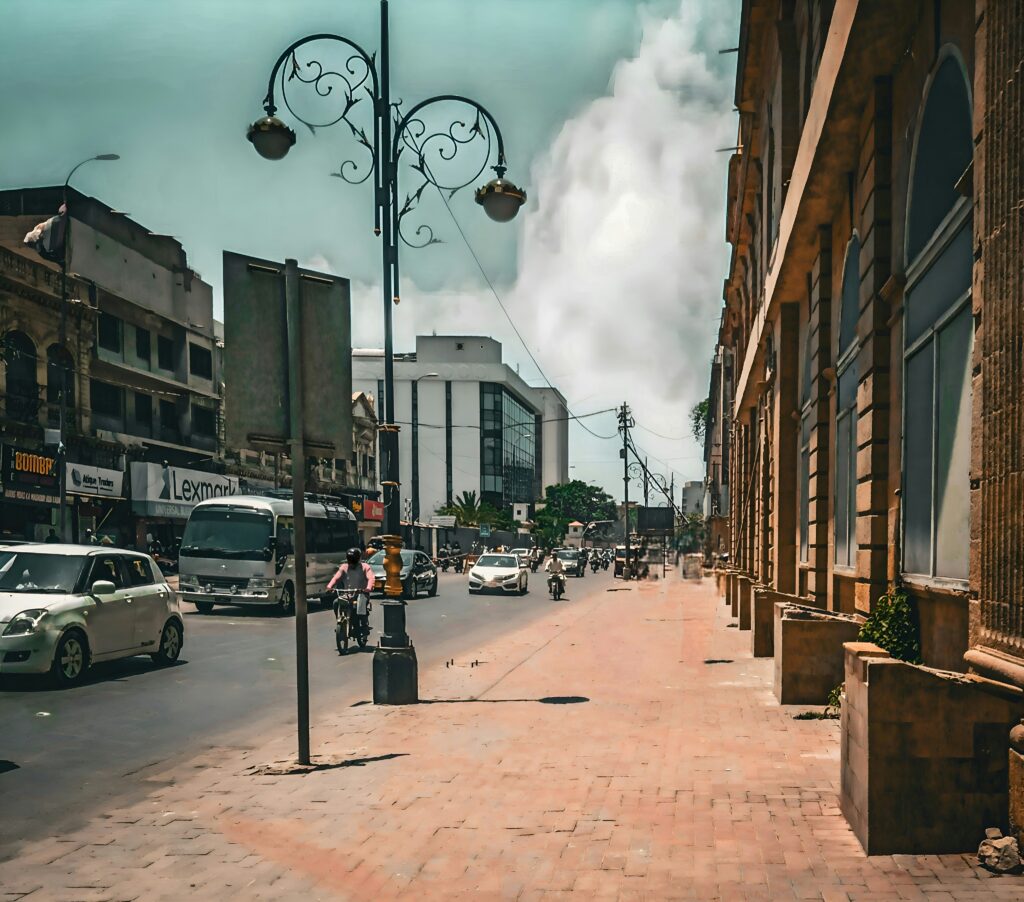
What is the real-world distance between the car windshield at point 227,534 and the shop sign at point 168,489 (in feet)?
58.6

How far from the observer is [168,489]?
46.0 metres

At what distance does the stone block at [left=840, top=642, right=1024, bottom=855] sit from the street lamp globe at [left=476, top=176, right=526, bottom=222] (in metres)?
8.14

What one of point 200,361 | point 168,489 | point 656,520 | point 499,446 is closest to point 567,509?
point 499,446

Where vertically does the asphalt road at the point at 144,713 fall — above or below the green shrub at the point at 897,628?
below

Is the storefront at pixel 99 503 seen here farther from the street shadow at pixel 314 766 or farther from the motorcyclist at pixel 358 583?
the street shadow at pixel 314 766

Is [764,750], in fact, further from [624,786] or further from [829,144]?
[829,144]

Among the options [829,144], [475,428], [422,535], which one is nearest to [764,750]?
[829,144]

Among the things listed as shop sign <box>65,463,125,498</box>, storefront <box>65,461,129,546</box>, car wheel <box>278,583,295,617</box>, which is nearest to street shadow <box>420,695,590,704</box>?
car wheel <box>278,583,295,617</box>

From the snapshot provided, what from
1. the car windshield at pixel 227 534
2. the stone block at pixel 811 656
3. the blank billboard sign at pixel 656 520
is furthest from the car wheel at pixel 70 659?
the blank billboard sign at pixel 656 520

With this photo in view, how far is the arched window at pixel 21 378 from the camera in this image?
114 ft

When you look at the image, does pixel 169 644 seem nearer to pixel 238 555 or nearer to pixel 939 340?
pixel 238 555

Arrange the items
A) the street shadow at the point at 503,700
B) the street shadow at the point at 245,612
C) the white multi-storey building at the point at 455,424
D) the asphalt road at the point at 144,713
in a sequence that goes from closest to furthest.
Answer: the asphalt road at the point at 144,713, the street shadow at the point at 503,700, the street shadow at the point at 245,612, the white multi-storey building at the point at 455,424

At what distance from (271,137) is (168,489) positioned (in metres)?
36.6

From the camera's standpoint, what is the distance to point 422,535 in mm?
99938
